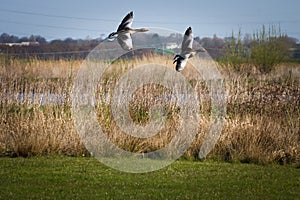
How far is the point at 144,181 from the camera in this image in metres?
6.06

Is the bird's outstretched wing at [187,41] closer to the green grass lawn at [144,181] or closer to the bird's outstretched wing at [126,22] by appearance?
the bird's outstretched wing at [126,22]

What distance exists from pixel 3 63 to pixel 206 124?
1273cm

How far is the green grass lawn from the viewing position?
17.9ft

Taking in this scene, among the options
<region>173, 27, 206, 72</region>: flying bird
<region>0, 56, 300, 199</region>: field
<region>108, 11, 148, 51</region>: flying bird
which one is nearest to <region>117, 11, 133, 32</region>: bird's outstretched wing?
<region>108, 11, 148, 51</region>: flying bird

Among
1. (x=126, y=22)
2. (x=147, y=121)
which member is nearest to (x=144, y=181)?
(x=126, y=22)

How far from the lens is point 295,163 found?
7242 mm

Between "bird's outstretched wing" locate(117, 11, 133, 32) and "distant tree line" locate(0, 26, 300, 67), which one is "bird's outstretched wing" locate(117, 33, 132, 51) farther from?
"distant tree line" locate(0, 26, 300, 67)

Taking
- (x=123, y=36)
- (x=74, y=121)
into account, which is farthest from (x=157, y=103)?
(x=123, y=36)

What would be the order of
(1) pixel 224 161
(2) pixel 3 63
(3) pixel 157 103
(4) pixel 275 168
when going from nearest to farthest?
(4) pixel 275 168
(1) pixel 224 161
(3) pixel 157 103
(2) pixel 3 63

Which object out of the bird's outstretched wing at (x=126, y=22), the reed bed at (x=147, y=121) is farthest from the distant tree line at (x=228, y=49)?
the bird's outstretched wing at (x=126, y=22)

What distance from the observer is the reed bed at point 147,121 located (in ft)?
24.7

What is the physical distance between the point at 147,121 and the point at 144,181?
8.33 ft

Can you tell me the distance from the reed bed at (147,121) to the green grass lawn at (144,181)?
1.26 feet

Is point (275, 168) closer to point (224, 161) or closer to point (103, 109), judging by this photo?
point (224, 161)
